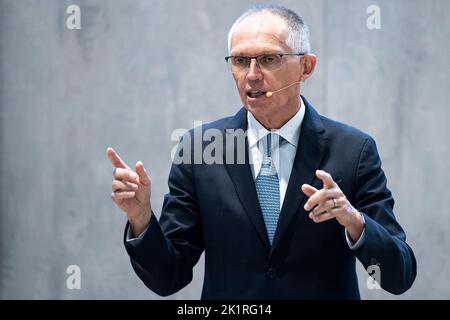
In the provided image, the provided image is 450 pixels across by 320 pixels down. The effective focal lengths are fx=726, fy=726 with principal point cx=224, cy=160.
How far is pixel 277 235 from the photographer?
1.82 m

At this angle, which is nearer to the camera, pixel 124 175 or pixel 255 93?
pixel 124 175

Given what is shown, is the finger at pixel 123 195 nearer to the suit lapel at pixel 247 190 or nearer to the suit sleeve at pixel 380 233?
the suit lapel at pixel 247 190

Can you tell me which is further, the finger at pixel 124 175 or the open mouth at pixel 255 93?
the open mouth at pixel 255 93

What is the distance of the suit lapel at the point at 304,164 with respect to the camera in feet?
6.01

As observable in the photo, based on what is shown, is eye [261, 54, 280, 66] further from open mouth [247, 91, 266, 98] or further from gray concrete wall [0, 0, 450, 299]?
→ gray concrete wall [0, 0, 450, 299]

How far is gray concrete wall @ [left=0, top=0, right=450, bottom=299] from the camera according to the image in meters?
A: 3.75

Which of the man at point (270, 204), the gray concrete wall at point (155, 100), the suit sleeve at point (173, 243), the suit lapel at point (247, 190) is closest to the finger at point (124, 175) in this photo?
the man at point (270, 204)

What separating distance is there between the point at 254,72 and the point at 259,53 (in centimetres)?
5

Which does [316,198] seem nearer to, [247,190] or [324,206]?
[324,206]

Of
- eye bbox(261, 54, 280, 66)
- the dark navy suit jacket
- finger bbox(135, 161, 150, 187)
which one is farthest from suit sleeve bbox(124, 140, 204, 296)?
eye bbox(261, 54, 280, 66)

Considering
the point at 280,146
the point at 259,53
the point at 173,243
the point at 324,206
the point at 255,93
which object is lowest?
the point at 173,243

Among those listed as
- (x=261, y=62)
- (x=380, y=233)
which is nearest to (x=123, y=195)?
(x=261, y=62)

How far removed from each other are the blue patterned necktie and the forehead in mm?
268

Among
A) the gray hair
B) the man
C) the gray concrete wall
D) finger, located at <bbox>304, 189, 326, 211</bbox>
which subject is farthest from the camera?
the gray concrete wall
